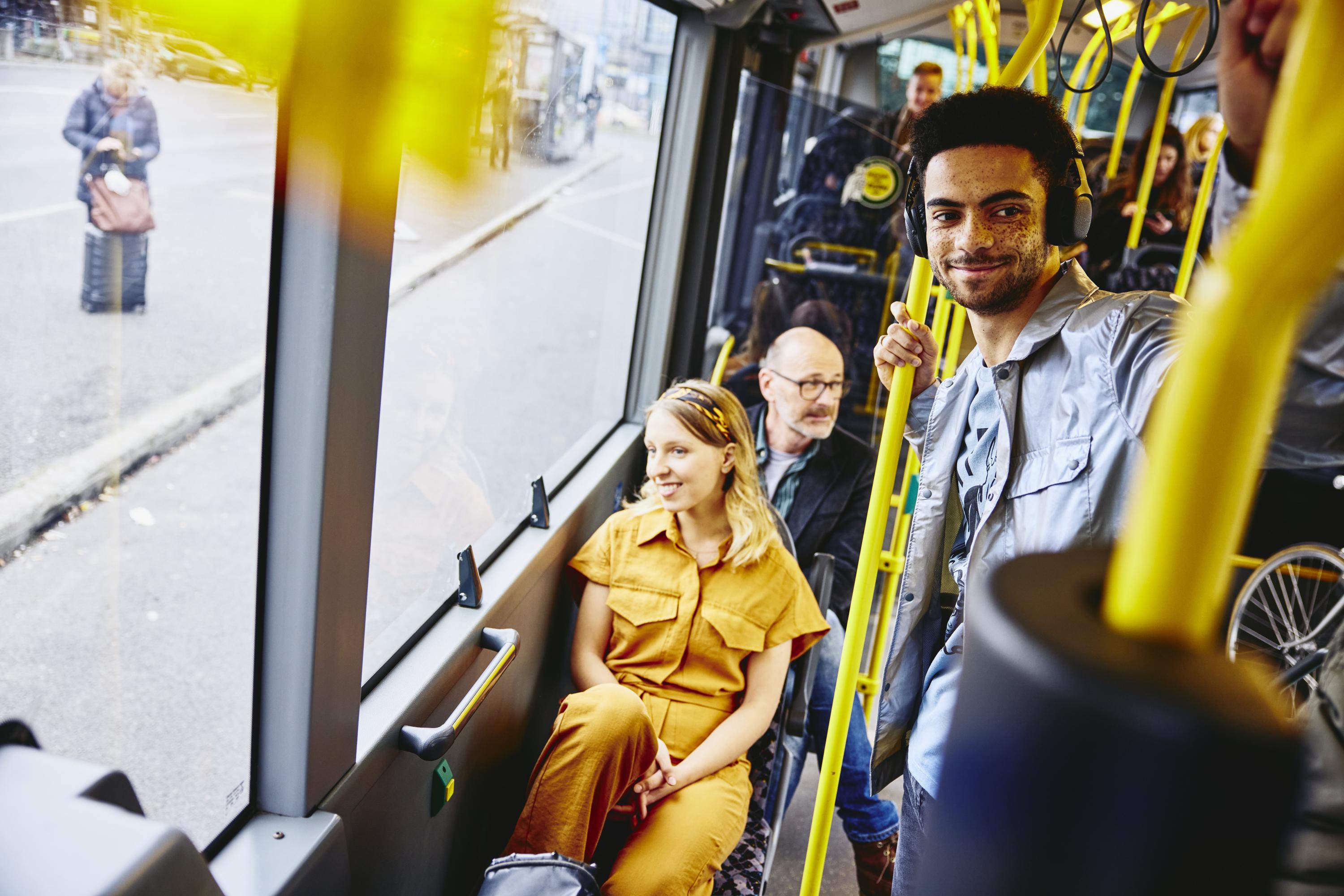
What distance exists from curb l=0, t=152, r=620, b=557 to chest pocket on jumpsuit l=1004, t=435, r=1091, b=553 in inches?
39.6

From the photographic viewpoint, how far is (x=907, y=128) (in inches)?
211

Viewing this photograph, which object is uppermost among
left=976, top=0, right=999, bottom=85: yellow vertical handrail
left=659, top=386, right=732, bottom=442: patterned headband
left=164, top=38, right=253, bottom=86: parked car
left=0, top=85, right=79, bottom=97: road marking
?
left=976, top=0, right=999, bottom=85: yellow vertical handrail

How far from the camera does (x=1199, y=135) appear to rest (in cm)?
682

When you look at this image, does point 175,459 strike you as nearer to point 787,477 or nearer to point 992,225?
point 992,225

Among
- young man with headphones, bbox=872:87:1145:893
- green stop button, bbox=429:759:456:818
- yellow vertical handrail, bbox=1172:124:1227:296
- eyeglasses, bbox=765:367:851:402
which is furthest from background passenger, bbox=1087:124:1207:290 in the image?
Answer: green stop button, bbox=429:759:456:818

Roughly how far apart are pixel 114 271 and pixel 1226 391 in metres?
1.11

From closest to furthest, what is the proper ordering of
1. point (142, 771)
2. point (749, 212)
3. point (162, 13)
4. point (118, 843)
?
point (118, 843), point (162, 13), point (142, 771), point (749, 212)

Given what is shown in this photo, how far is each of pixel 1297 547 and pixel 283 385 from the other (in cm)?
419

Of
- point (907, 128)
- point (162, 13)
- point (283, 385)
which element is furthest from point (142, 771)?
point (907, 128)

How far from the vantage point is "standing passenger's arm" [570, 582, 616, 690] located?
8.08 feet

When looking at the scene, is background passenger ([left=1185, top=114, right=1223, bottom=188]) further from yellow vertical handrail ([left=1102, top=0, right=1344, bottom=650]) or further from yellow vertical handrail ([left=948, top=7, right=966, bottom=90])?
yellow vertical handrail ([left=1102, top=0, right=1344, bottom=650])

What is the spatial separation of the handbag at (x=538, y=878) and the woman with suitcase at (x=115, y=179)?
3.95 ft

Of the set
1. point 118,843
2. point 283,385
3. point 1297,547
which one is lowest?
point 1297,547

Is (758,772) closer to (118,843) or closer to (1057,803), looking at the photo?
(118,843)
